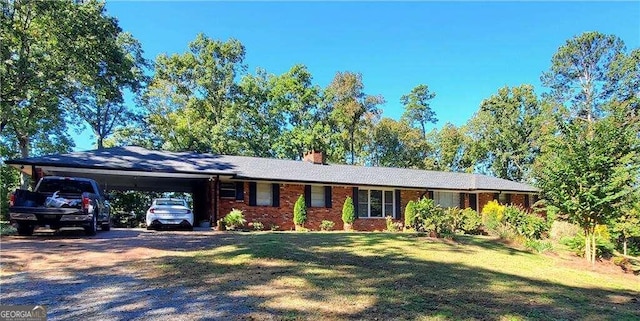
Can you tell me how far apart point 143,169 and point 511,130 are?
110 feet

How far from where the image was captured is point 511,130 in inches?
1510

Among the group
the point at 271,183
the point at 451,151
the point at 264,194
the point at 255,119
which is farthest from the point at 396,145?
the point at 264,194

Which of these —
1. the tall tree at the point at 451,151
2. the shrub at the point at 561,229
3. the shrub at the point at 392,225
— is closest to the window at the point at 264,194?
the shrub at the point at 392,225

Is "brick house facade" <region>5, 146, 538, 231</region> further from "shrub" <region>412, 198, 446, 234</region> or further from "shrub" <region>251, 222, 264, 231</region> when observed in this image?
"shrub" <region>412, 198, 446, 234</region>

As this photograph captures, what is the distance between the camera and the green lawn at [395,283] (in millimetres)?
4816

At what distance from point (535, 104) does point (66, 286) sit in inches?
1614

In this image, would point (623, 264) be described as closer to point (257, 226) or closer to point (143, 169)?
point (257, 226)

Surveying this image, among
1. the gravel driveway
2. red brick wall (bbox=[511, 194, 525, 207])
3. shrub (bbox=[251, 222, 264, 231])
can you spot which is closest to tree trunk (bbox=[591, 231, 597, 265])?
the gravel driveway

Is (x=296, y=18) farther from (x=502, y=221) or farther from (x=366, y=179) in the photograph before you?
(x=502, y=221)

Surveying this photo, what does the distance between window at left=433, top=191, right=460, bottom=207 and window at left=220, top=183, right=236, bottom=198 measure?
1143cm

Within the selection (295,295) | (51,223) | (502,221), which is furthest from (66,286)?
(502,221)

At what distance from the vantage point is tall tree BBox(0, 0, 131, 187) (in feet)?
63.3

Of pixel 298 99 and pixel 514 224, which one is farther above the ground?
pixel 298 99

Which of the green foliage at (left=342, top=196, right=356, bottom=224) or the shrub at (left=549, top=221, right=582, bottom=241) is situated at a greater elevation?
the green foliage at (left=342, top=196, right=356, bottom=224)
